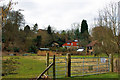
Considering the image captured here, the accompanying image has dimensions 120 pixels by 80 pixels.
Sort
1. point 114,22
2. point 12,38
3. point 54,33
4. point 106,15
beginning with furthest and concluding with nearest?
point 54,33
point 12,38
point 106,15
point 114,22

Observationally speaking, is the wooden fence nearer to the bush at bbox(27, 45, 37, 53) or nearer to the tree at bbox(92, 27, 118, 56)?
the tree at bbox(92, 27, 118, 56)

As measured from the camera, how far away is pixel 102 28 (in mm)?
11914

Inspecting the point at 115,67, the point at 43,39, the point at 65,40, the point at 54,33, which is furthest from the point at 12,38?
the point at 115,67

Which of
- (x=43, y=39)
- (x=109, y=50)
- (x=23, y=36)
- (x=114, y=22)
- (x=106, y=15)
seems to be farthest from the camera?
(x=43, y=39)

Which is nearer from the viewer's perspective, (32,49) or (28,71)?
(28,71)

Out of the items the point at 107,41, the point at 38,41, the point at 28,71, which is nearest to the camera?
the point at 28,71

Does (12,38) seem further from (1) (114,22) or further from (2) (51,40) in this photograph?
(1) (114,22)

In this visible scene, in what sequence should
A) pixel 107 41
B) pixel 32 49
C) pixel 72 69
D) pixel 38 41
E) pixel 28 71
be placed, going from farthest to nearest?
1. pixel 38 41
2. pixel 32 49
3. pixel 107 41
4. pixel 72 69
5. pixel 28 71

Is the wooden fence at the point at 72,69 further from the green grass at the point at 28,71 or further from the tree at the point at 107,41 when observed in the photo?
the tree at the point at 107,41

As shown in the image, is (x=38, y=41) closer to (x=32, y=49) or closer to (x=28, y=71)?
(x=32, y=49)

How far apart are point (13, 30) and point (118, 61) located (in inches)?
698

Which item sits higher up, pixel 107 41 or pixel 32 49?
pixel 107 41

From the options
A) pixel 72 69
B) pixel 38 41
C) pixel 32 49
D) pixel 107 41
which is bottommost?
pixel 72 69

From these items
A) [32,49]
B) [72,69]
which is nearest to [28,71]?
[72,69]
